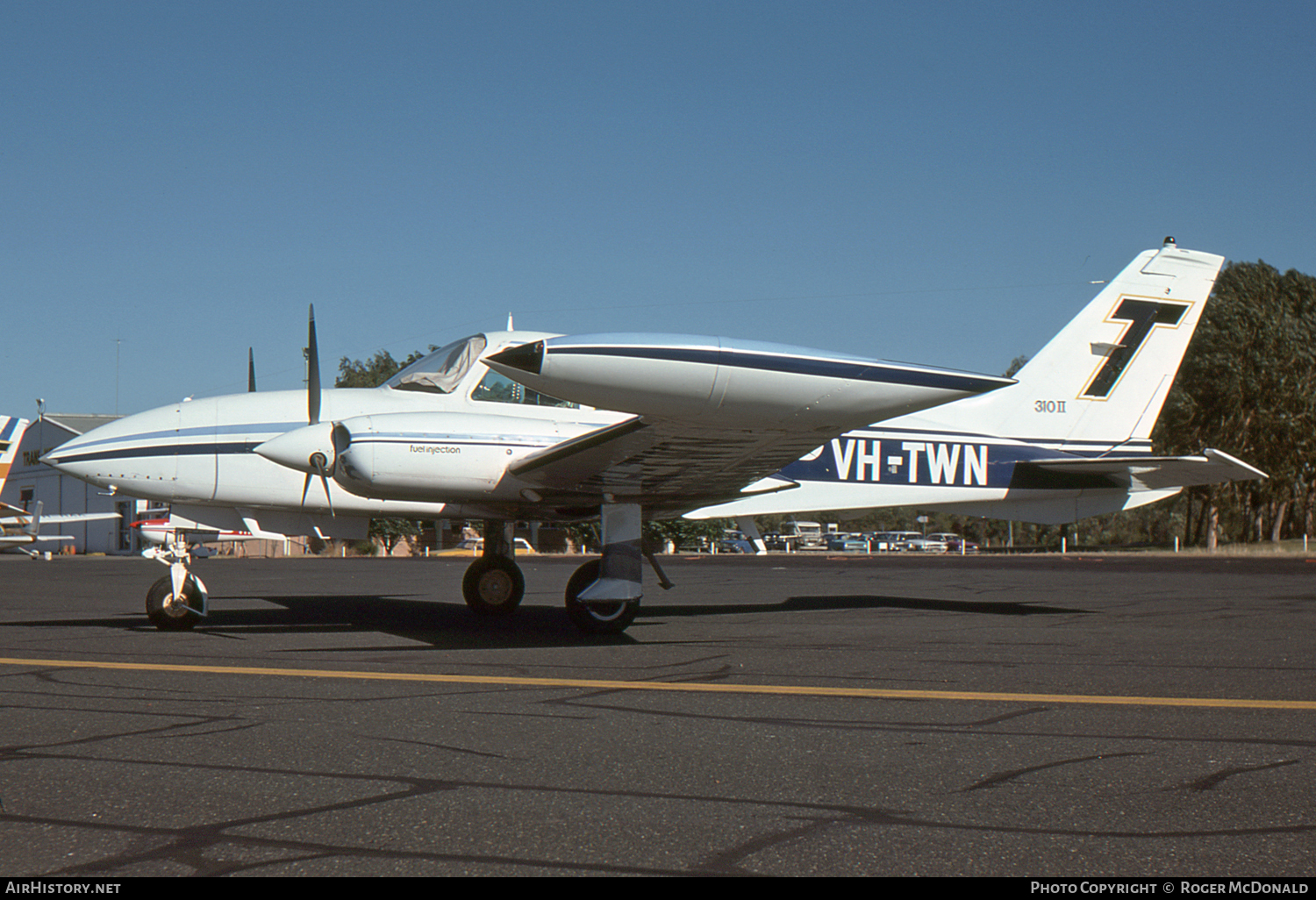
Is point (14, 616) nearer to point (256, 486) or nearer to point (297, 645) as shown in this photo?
point (256, 486)

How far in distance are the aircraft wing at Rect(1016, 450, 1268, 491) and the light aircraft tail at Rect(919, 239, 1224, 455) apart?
457 millimetres

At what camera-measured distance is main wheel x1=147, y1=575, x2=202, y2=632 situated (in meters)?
9.22

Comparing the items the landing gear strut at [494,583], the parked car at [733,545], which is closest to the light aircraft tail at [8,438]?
the landing gear strut at [494,583]

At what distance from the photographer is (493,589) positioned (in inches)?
444

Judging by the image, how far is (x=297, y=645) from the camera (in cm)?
816

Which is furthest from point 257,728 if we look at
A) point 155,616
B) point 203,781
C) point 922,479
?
point 922,479

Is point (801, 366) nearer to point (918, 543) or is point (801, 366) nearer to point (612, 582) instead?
point (612, 582)

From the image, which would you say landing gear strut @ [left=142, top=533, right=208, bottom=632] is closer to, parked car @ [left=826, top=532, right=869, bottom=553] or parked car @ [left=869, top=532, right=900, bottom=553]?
parked car @ [left=826, top=532, right=869, bottom=553]

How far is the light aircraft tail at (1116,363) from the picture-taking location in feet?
41.6

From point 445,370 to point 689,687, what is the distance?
523 centimetres

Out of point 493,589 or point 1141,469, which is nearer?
point 493,589

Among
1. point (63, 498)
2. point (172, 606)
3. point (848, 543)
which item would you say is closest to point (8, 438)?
point (172, 606)

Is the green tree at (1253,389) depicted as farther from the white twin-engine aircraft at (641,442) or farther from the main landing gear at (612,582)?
the main landing gear at (612,582)

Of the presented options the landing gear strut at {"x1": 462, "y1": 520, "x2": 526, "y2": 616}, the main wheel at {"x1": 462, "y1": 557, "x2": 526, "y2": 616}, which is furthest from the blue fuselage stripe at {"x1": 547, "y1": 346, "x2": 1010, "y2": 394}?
the main wheel at {"x1": 462, "y1": 557, "x2": 526, "y2": 616}
